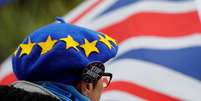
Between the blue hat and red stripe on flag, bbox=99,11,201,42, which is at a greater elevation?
red stripe on flag, bbox=99,11,201,42

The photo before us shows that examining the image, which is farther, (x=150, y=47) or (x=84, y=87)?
(x=150, y=47)

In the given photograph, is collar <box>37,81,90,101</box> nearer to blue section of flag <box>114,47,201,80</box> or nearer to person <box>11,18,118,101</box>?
person <box>11,18,118,101</box>

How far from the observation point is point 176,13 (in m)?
2.50

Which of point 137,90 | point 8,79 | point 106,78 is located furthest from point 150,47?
point 106,78

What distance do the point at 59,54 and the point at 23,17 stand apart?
274cm

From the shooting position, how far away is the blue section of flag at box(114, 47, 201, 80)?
87.5 inches

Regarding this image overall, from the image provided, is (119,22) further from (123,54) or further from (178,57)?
(178,57)

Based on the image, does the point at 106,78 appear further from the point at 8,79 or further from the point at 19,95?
the point at 8,79

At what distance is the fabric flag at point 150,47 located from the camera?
2232 millimetres

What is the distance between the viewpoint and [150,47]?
243 centimetres

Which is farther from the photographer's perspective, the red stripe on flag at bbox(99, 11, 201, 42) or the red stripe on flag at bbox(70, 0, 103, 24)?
the red stripe on flag at bbox(70, 0, 103, 24)

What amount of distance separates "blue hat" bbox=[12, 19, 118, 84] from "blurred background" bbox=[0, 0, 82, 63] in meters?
2.49

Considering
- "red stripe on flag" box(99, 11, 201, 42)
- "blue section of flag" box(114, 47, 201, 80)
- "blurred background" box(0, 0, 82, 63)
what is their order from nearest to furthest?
"blue section of flag" box(114, 47, 201, 80) < "red stripe on flag" box(99, 11, 201, 42) < "blurred background" box(0, 0, 82, 63)

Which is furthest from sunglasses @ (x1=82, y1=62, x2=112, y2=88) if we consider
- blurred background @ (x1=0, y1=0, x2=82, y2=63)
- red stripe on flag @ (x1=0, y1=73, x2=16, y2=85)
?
blurred background @ (x1=0, y1=0, x2=82, y2=63)
